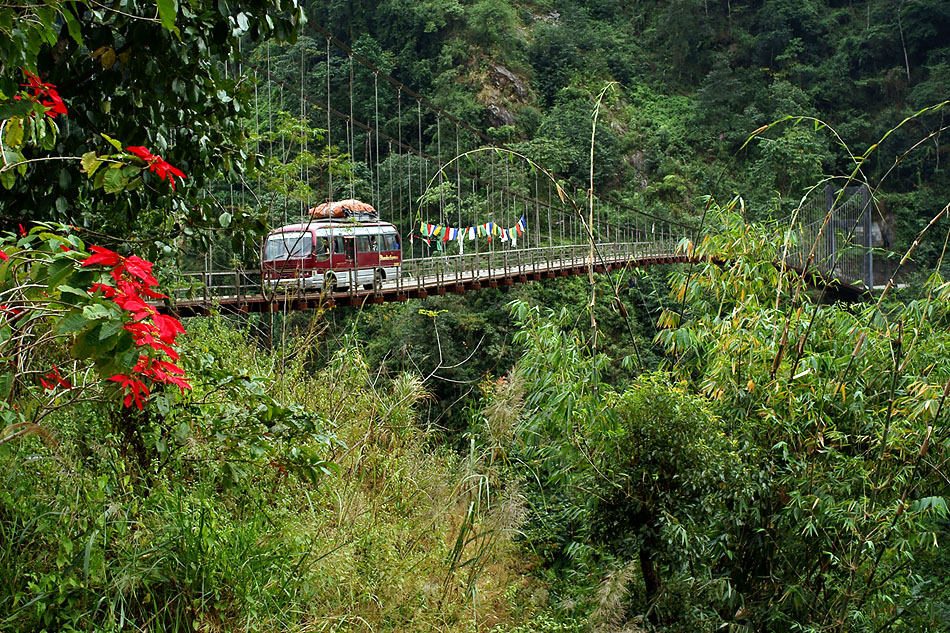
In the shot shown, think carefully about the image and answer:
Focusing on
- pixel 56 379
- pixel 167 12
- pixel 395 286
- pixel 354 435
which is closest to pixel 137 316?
pixel 167 12

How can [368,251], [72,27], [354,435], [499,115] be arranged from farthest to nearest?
[499,115], [368,251], [354,435], [72,27]

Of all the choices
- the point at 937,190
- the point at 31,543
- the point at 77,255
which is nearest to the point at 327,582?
the point at 31,543

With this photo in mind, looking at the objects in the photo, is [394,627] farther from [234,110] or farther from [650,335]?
[650,335]

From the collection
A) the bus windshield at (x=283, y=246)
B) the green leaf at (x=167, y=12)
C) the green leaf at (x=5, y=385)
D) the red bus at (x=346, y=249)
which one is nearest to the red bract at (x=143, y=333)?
the green leaf at (x=5, y=385)

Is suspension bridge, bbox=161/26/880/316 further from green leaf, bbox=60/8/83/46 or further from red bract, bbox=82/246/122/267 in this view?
red bract, bbox=82/246/122/267

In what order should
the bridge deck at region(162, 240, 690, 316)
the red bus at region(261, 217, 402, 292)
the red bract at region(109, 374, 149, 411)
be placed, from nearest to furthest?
the red bract at region(109, 374, 149, 411), the bridge deck at region(162, 240, 690, 316), the red bus at region(261, 217, 402, 292)

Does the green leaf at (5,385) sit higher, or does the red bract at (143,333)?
the red bract at (143,333)

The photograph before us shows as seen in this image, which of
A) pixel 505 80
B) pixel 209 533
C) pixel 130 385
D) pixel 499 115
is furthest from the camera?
pixel 505 80

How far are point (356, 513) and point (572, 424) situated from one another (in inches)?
27.1

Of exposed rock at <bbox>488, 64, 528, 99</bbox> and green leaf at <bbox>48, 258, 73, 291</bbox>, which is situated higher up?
exposed rock at <bbox>488, 64, 528, 99</bbox>

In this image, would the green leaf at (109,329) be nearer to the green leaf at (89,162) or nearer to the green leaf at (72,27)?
the green leaf at (89,162)

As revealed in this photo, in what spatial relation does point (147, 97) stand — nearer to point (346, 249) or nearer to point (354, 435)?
point (354, 435)

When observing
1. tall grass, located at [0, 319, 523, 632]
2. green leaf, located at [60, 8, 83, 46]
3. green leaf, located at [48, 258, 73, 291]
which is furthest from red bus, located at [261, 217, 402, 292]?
green leaf, located at [48, 258, 73, 291]

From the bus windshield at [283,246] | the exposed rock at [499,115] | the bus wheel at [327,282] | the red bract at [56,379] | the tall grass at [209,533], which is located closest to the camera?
the red bract at [56,379]
